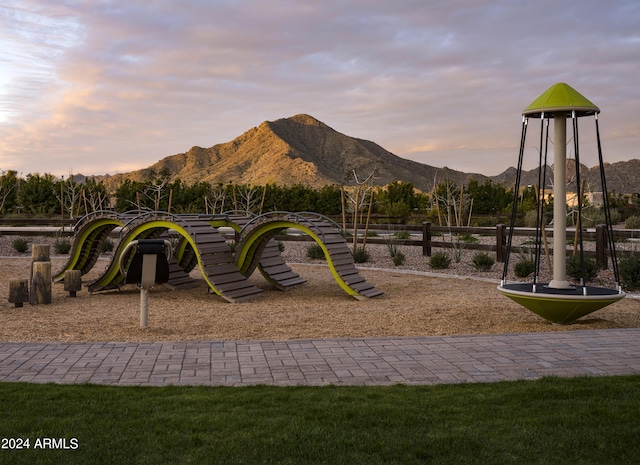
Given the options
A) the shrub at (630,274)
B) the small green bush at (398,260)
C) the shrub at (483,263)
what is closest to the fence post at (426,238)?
the small green bush at (398,260)

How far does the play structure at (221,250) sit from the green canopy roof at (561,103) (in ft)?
13.2

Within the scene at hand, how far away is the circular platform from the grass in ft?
8.72

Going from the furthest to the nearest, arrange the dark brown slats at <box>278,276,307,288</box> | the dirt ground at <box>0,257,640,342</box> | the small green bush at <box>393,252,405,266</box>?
1. the small green bush at <box>393,252,405,266</box>
2. the dark brown slats at <box>278,276,307,288</box>
3. the dirt ground at <box>0,257,640,342</box>

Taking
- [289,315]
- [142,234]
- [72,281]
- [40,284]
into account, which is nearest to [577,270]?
[289,315]

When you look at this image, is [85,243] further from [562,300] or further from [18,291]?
[562,300]

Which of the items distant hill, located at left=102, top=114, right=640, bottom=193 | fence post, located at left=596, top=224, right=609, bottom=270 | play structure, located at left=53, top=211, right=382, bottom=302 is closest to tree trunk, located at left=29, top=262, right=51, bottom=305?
play structure, located at left=53, top=211, right=382, bottom=302

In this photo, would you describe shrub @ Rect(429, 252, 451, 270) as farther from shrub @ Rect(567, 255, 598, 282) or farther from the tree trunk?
the tree trunk

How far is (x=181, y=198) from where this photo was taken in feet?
132

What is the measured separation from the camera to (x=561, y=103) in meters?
7.68

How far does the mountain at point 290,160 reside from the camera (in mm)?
109438

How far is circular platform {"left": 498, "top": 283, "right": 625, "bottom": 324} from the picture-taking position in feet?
24.1

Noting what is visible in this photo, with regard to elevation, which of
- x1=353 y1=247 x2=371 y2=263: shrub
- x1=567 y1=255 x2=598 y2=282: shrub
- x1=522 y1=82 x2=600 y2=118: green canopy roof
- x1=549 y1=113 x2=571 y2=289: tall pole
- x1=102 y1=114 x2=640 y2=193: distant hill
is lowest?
x1=353 y1=247 x2=371 y2=263: shrub

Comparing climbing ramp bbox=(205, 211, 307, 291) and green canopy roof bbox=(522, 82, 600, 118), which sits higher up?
green canopy roof bbox=(522, 82, 600, 118)

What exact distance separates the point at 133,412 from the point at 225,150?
134869 mm
